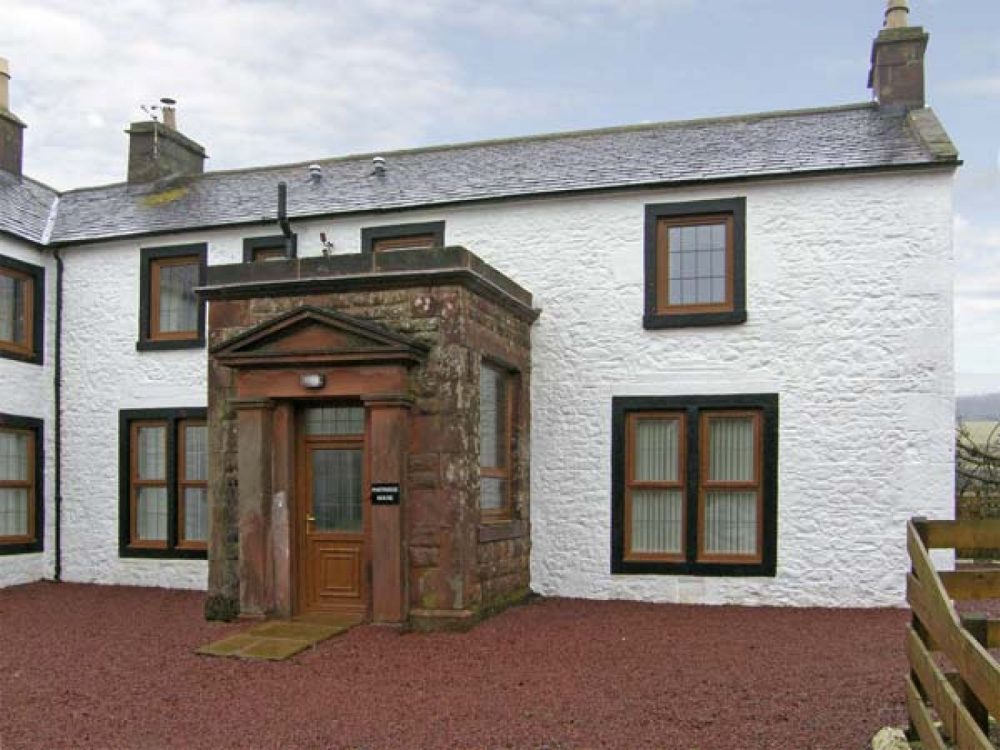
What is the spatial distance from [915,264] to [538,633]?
21.5 ft

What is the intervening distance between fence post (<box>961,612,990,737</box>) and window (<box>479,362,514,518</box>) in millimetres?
6631

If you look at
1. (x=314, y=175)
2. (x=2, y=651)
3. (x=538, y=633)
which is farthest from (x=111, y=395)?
(x=538, y=633)

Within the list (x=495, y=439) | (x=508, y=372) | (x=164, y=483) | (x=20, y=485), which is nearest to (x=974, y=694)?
(x=495, y=439)

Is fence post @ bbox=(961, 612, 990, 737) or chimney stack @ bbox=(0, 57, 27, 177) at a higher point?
chimney stack @ bbox=(0, 57, 27, 177)

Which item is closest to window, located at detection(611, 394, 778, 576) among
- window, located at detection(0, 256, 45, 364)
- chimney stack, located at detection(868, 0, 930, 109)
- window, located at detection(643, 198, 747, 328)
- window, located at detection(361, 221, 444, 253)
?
window, located at detection(643, 198, 747, 328)

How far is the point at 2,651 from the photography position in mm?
9859

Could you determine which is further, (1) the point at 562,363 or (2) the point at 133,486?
(2) the point at 133,486

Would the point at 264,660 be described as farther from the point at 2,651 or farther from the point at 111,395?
the point at 111,395

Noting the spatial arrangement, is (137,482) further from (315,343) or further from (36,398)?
(315,343)

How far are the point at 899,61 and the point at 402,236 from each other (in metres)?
7.49

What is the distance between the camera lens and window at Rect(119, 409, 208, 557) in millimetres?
14734

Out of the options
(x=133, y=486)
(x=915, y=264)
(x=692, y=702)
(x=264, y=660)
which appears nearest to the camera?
(x=692, y=702)

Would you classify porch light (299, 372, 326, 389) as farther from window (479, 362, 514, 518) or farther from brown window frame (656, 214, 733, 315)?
brown window frame (656, 214, 733, 315)

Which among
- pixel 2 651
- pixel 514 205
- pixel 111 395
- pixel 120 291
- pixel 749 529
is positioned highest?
pixel 514 205
